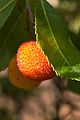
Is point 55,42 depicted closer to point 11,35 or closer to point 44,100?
point 11,35

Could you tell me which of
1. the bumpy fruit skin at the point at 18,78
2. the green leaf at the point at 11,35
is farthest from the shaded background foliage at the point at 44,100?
the bumpy fruit skin at the point at 18,78

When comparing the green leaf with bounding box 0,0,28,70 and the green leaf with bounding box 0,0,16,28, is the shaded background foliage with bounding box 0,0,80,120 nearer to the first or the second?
the green leaf with bounding box 0,0,28,70

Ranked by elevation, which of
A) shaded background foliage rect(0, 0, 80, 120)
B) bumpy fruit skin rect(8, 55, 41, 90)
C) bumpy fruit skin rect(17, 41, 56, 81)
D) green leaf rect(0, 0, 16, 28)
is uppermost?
green leaf rect(0, 0, 16, 28)

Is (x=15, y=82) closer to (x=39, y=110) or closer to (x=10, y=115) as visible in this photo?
(x=10, y=115)

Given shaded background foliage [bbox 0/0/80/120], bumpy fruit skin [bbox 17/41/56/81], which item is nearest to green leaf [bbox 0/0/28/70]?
bumpy fruit skin [bbox 17/41/56/81]

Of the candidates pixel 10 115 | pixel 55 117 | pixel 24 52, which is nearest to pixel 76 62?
pixel 24 52

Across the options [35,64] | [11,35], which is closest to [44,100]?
[11,35]
